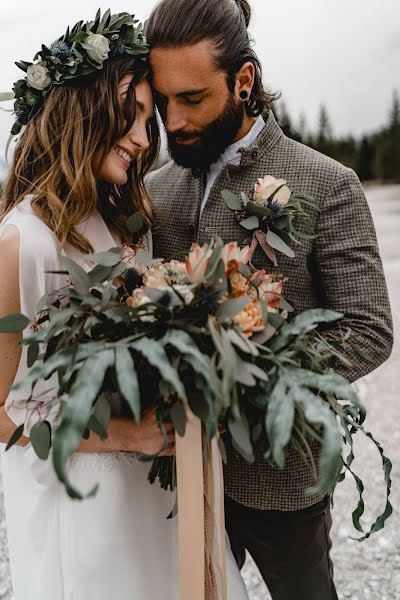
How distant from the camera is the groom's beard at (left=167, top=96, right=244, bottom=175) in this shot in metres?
1.78

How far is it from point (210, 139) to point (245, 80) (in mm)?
241

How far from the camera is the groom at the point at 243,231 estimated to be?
62.2 inches

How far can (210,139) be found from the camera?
178 centimetres

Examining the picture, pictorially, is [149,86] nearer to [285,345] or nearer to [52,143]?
[52,143]

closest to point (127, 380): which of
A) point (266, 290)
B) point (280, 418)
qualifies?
point (280, 418)

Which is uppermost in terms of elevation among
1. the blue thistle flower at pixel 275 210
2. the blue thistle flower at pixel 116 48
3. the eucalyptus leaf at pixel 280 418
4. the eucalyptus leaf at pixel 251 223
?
the blue thistle flower at pixel 116 48

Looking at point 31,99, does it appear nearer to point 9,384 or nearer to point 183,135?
point 183,135

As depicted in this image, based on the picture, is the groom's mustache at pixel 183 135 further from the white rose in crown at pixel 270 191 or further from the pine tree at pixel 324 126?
the pine tree at pixel 324 126

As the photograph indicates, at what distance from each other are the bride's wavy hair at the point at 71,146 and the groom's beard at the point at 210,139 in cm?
24

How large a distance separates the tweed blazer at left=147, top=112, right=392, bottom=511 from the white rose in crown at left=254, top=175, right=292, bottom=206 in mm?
109

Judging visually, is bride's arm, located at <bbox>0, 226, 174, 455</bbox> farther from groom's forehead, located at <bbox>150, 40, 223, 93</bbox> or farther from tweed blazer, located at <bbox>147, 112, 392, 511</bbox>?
groom's forehead, located at <bbox>150, 40, 223, 93</bbox>

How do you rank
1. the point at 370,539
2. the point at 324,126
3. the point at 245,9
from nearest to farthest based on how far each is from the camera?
the point at 245,9 → the point at 370,539 → the point at 324,126

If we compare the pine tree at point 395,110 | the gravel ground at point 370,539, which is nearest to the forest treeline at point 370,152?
the pine tree at point 395,110

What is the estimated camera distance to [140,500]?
1.56m
